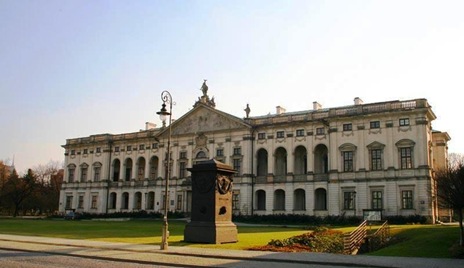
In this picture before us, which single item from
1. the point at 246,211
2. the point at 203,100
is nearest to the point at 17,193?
the point at 203,100

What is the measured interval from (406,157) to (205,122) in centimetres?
3016

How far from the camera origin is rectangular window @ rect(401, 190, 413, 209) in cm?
5341

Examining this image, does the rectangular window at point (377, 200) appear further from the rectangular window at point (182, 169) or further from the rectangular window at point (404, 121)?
the rectangular window at point (182, 169)

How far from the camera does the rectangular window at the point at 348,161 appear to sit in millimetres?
58475

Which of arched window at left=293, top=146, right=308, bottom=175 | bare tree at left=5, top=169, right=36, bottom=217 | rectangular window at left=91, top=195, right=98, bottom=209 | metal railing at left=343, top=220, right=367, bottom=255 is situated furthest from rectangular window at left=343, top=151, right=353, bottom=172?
bare tree at left=5, top=169, right=36, bottom=217

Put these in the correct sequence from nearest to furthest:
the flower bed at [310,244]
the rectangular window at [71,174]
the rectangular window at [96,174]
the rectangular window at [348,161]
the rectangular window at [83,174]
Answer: the flower bed at [310,244]
the rectangular window at [348,161]
the rectangular window at [96,174]
the rectangular window at [83,174]
the rectangular window at [71,174]

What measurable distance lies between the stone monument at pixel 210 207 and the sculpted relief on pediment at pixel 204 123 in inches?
1585

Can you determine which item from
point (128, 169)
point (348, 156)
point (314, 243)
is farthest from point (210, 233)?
point (128, 169)

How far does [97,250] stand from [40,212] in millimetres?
100157

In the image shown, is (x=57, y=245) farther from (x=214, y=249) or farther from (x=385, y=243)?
(x=385, y=243)

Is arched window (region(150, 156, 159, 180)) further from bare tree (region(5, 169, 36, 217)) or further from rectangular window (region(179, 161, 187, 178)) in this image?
bare tree (region(5, 169, 36, 217))

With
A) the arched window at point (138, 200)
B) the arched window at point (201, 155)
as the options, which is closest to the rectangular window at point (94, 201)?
the arched window at point (138, 200)

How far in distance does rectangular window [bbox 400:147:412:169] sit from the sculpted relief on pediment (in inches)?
900

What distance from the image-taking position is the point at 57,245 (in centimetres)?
2542
